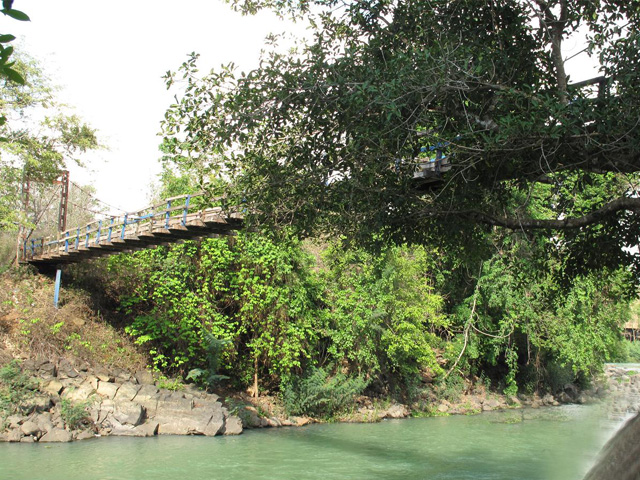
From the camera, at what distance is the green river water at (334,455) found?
426 inches

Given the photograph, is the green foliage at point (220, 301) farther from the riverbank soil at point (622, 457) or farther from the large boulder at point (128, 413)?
the riverbank soil at point (622, 457)

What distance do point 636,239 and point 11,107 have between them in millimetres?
16337

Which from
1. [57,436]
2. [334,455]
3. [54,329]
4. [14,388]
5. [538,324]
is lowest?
[334,455]

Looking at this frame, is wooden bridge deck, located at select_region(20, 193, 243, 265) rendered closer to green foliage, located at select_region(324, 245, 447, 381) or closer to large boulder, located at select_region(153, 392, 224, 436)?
large boulder, located at select_region(153, 392, 224, 436)

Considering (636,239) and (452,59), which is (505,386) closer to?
(636,239)

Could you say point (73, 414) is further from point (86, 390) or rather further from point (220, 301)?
point (220, 301)

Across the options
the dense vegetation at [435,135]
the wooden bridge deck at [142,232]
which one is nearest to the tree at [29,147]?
the wooden bridge deck at [142,232]

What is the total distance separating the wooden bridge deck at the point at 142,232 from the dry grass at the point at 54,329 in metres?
0.96

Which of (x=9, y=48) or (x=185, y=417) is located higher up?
(x=9, y=48)

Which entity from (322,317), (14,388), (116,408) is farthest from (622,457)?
(322,317)

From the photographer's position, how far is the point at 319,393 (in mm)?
17672

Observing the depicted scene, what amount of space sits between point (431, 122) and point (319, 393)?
504 inches

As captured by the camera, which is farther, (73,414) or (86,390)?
(86,390)

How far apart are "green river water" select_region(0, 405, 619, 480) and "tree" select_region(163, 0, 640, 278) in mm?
5761
